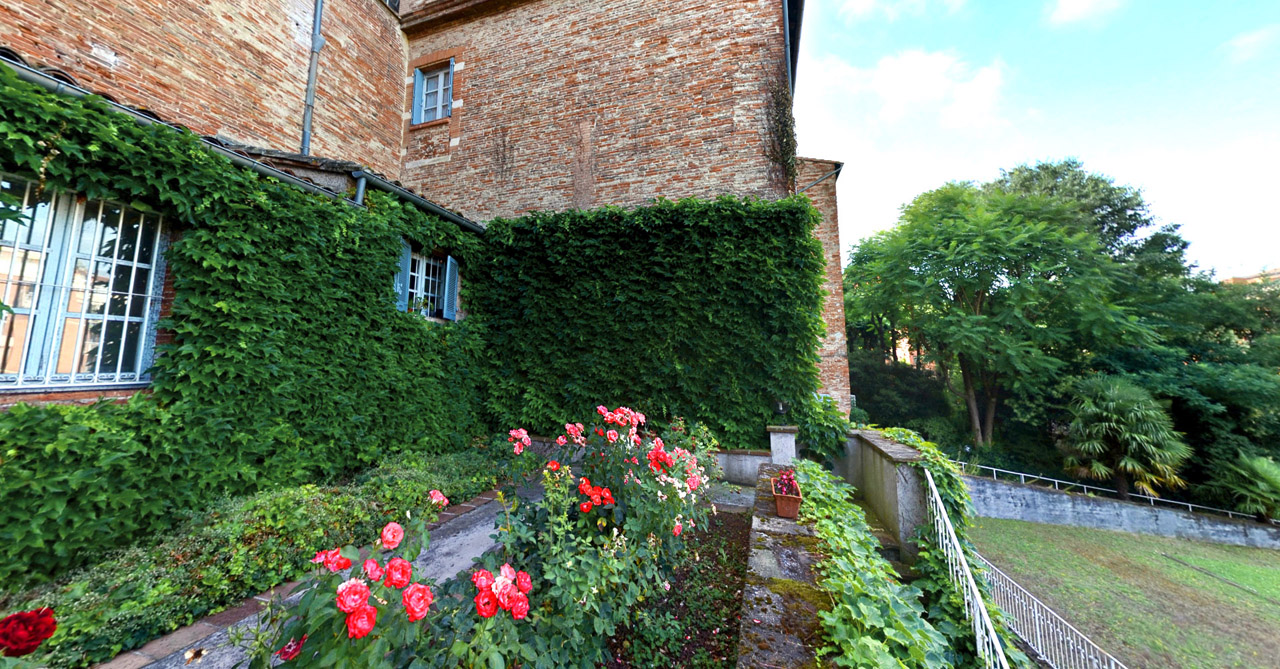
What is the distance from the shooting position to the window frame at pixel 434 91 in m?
9.23

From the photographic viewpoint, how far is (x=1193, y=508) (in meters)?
11.1

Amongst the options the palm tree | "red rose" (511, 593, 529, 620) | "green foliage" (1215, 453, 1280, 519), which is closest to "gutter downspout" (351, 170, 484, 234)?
"red rose" (511, 593, 529, 620)

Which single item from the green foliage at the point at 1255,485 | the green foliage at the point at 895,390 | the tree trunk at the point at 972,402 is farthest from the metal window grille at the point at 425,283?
the green foliage at the point at 1255,485

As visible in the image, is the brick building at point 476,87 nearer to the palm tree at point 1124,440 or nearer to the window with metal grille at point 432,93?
the window with metal grille at point 432,93

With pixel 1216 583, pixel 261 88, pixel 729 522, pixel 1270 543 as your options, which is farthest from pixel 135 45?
pixel 1270 543

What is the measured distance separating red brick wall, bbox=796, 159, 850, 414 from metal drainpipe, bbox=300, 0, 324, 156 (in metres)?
10.1

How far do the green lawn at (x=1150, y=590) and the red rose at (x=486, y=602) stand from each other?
850 centimetres

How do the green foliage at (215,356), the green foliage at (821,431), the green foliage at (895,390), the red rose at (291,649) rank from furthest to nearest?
the green foliage at (895,390), the green foliage at (821,431), the green foliage at (215,356), the red rose at (291,649)

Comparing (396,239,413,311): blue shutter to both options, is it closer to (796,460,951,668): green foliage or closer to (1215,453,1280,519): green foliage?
(796,460,951,668): green foliage

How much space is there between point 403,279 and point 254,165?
198 cm

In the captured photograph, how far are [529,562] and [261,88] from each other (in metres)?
9.10

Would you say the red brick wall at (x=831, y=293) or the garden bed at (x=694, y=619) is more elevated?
the red brick wall at (x=831, y=293)

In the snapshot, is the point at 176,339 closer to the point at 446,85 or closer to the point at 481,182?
the point at 481,182

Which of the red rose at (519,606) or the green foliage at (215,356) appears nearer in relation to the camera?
the red rose at (519,606)
